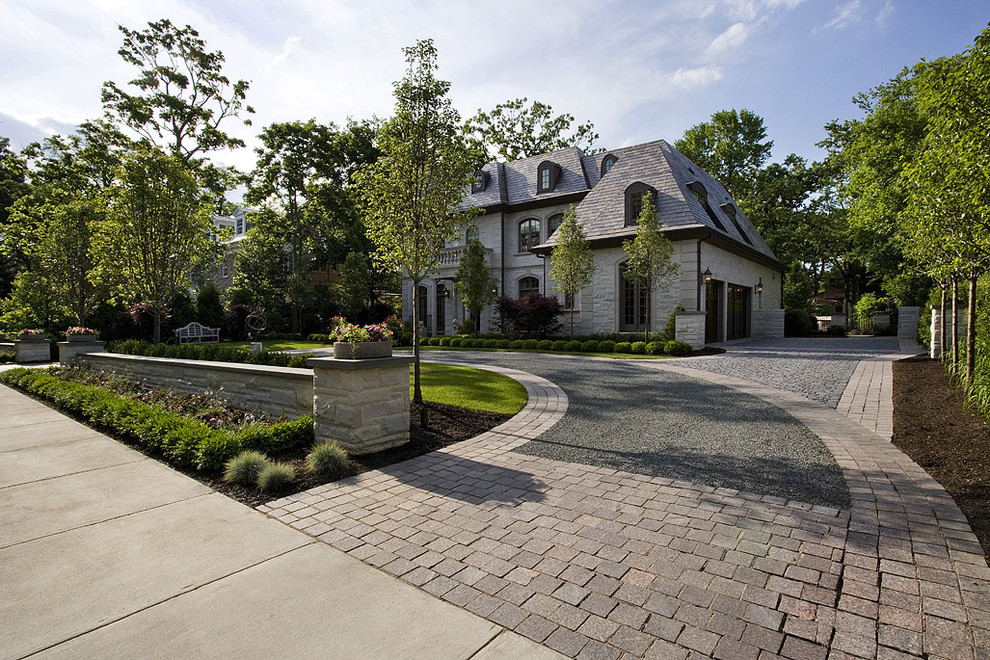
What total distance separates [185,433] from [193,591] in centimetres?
287

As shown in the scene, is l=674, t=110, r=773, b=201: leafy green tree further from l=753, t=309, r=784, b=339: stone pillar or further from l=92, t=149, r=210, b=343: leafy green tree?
l=92, t=149, r=210, b=343: leafy green tree

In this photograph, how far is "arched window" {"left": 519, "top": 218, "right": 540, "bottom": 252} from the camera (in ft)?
77.1

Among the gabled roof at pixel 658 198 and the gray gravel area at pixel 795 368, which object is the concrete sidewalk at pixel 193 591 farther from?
the gabled roof at pixel 658 198

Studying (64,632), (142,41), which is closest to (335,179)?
(142,41)

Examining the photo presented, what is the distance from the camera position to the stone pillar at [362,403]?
4.74 meters

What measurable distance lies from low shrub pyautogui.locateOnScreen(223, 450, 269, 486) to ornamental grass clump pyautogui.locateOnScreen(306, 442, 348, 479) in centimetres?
40

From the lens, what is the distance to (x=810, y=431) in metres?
5.61

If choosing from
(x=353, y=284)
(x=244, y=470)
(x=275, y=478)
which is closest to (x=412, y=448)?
(x=275, y=478)

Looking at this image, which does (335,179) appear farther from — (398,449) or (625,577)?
(625,577)

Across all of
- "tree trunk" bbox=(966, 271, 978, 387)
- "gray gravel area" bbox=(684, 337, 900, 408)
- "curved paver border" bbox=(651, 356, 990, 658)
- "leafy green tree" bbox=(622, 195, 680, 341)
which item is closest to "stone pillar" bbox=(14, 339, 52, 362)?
"leafy green tree" bbox=(622, 195, 680, 341)

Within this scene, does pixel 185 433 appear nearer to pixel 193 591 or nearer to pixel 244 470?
pixel 244 470

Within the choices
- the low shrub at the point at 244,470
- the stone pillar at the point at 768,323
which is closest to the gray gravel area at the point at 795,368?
the low shrub at the point at 244,470

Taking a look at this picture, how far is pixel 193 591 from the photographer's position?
7.99 ft

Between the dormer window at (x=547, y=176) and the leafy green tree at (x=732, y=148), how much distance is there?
17.1 m
